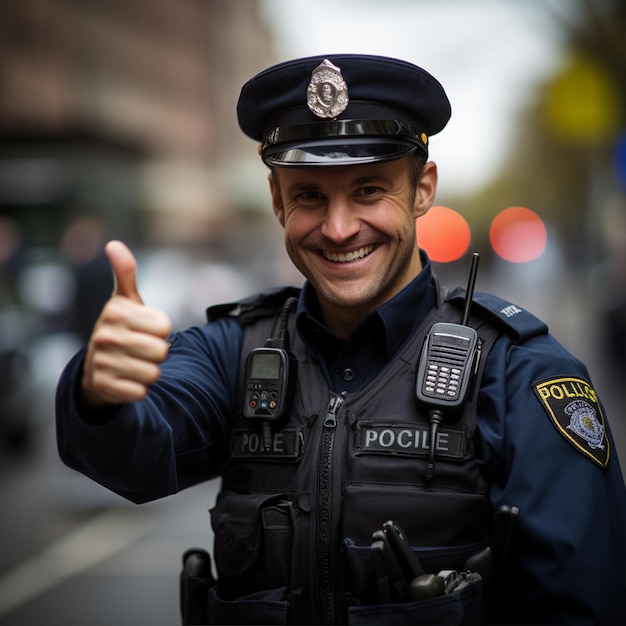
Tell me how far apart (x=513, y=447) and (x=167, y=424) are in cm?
79

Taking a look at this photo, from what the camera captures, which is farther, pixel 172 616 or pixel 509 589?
pixel 172 616

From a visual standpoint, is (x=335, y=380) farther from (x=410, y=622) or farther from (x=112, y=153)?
(x=112, y=153)

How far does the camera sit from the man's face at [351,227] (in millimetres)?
2260

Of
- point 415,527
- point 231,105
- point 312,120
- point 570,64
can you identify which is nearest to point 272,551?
point 415,527

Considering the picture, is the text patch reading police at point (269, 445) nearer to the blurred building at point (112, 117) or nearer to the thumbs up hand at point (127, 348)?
the thumbs up hand at point (127, 348)

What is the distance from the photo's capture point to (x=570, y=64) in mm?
13117

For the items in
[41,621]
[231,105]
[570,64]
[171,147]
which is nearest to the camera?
[41,621]

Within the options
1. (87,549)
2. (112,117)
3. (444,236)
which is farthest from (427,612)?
(112,117)

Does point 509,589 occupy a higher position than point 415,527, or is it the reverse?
point 415,527

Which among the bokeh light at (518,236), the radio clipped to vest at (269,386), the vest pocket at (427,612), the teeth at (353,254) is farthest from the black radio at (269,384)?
the bokeh light at (518,236)

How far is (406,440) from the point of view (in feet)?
7.17

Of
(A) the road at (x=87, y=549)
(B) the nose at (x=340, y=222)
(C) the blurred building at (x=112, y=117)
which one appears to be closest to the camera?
(B) the nose at (x=340, y=222)

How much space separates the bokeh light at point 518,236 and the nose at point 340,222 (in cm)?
3052

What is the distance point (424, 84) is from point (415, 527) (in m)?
1.10
